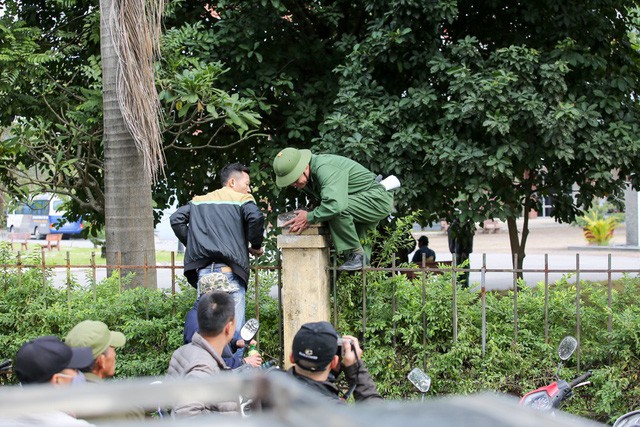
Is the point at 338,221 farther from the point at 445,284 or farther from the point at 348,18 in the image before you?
the point at 348,18

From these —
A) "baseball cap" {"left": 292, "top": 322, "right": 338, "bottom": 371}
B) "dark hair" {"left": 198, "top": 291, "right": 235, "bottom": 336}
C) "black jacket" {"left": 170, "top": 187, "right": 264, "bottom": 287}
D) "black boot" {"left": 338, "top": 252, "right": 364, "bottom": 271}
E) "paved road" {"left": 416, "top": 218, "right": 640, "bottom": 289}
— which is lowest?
"paved road" {"left": 416, "top": 218, "right": 640, "bottom": 289}

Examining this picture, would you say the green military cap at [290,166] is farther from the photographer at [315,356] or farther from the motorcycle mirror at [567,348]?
the photographer at [315,356]

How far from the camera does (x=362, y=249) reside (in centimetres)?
696

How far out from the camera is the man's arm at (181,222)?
6844 millimetres

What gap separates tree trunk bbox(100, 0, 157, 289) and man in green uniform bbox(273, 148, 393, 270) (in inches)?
78.1

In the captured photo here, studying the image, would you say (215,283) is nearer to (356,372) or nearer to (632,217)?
(356,372)

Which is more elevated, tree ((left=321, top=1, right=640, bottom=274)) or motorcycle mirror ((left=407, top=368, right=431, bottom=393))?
tree ((left=321, top=1, right=640, bottom=274))

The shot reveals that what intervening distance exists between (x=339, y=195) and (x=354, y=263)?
628mm

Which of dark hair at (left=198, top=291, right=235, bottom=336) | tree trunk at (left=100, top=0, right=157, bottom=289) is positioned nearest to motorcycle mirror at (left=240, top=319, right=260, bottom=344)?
dark hair at (left=198, top=291, right=235, bottom=336)

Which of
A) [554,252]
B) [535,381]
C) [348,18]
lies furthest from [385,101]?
[554,252]

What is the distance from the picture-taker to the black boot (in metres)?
6.92

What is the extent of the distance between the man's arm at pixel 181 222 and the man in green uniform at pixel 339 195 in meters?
0.78

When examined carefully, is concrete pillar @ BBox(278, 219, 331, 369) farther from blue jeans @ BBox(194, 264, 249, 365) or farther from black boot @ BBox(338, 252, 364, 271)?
blue jeans @ BBox(194, 264, 249, 365)

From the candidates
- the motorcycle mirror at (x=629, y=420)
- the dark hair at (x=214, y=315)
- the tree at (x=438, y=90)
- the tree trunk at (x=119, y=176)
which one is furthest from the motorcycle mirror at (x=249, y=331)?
the tree at (x=438, y=90)
